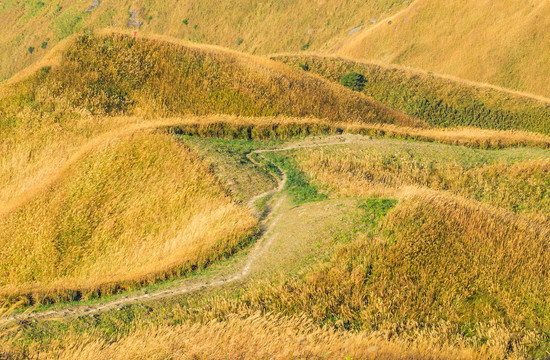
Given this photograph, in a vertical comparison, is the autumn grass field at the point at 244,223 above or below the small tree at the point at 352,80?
below

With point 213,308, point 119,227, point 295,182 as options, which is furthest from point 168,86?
point 213,308

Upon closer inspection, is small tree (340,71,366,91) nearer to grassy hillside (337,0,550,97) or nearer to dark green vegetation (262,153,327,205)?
dark green vegetation (262,153,327,205)

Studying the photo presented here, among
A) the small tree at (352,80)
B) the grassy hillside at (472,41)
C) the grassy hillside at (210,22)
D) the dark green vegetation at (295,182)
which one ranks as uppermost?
the grassy hillside at (210,22)

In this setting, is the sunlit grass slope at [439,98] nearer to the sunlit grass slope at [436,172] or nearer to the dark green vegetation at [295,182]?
the sunlit grass slope at [436,172]

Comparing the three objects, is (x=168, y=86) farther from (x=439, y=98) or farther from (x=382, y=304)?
(x=439, y=98)

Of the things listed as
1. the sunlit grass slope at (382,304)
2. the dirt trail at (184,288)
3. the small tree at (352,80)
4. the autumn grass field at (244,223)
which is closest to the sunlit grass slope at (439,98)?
the small tree at (352,80)

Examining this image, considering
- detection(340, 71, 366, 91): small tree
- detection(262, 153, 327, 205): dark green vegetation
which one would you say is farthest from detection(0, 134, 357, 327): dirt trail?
detection(340, 71, 366, 91): small tree
